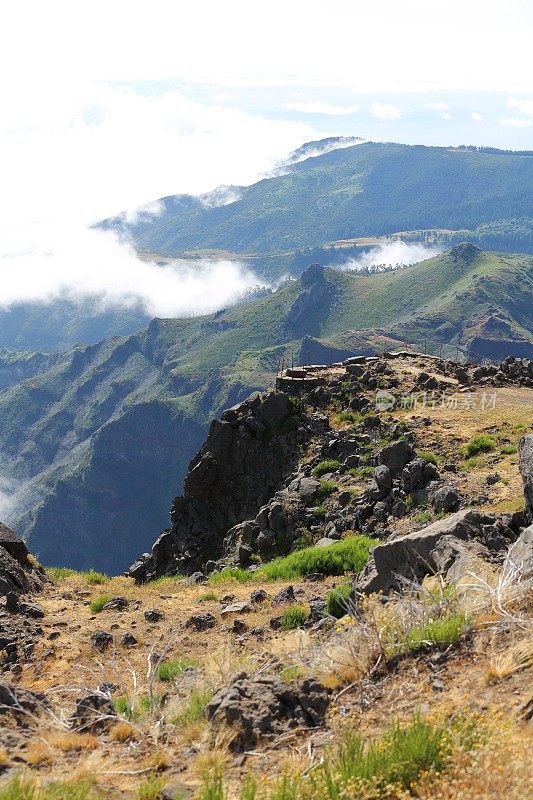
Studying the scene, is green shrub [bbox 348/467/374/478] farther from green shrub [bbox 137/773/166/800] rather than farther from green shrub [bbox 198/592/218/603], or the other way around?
green shrub [bbox 137/773/166/800]

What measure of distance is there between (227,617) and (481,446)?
12400mm

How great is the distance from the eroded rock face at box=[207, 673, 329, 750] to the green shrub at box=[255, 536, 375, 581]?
9974mm

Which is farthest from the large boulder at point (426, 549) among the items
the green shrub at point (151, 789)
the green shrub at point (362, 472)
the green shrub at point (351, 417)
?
the green shrub at point (351, 417)

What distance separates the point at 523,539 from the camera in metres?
13.3

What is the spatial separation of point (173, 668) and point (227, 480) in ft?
63.5

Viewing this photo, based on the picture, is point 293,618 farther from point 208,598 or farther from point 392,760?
point 392,760

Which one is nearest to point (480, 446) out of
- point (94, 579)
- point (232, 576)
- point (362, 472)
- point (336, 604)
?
point (362, 472)

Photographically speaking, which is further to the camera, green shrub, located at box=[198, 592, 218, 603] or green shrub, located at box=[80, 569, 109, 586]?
green shrub, located at box=[80, 569, 109, 586]

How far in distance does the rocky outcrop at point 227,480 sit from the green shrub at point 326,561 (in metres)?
9.88

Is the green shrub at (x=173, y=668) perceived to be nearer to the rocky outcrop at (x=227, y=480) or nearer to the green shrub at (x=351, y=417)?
the rocky outcrop at (x=227, y=480)

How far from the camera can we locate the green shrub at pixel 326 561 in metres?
20.2

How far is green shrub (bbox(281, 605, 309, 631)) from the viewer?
16.1 metres

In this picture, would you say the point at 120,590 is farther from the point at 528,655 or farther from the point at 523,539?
the point at 528,655

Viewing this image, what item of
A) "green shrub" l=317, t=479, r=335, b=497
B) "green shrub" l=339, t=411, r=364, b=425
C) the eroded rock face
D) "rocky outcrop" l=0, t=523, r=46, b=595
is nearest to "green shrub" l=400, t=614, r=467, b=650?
the eroded rock face
